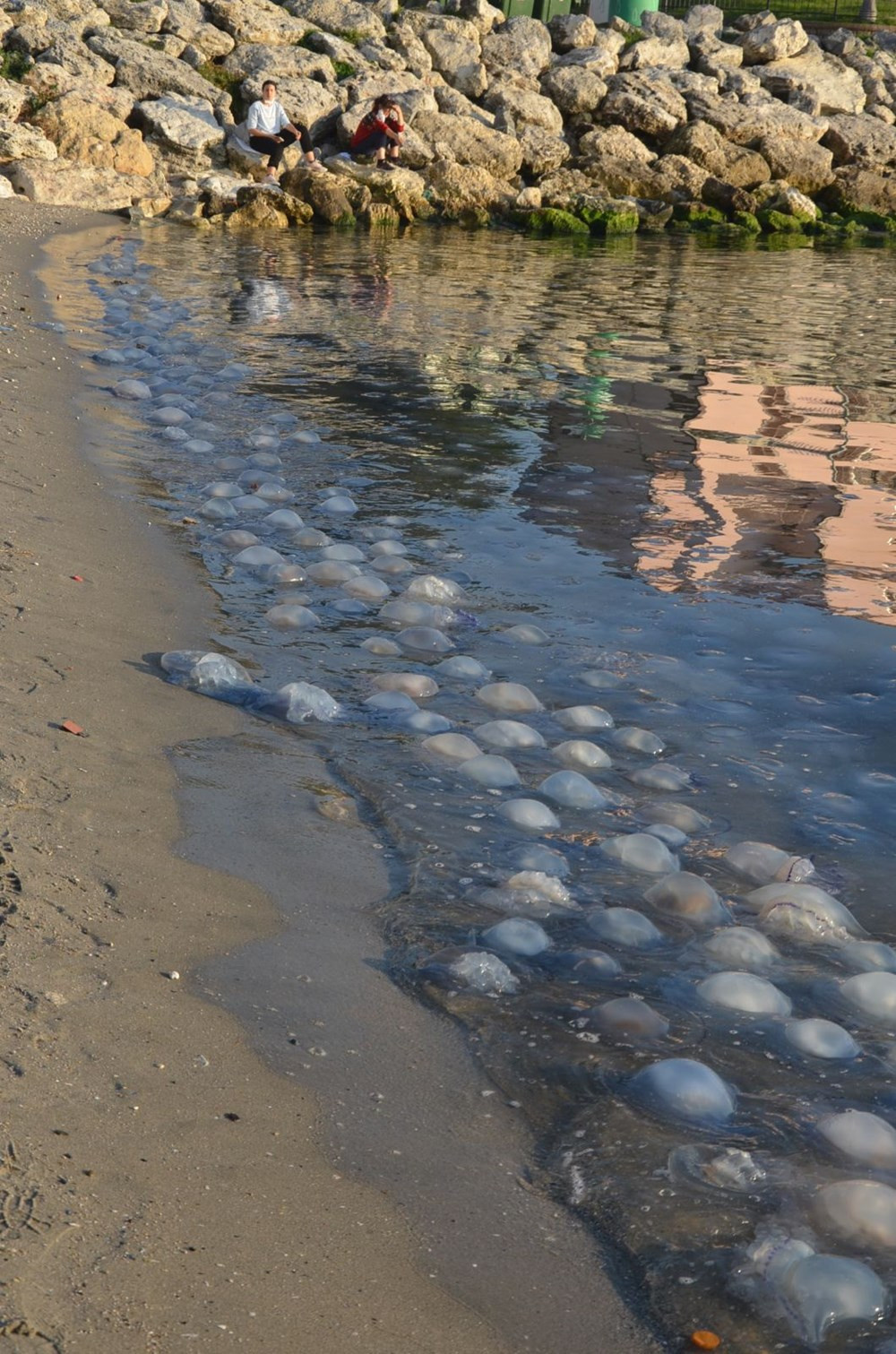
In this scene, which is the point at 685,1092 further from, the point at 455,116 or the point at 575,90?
the point at 575,90

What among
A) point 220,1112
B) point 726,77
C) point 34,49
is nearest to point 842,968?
point 220,1112

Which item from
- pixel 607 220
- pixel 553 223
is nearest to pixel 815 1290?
pixel 553 223

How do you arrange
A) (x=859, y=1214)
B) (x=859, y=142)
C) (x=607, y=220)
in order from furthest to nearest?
(x=859, y=142) < (x=607, y=220) < (x=859, y=1214)

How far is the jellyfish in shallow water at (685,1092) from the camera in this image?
6.91 feet

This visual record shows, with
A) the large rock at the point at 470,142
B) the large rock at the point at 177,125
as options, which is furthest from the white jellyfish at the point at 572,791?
the large rock at the point at 470,142

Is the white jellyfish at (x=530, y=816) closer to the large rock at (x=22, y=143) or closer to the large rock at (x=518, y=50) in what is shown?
the large rock at (x=22, y=143)

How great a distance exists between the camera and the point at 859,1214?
188 centimetres

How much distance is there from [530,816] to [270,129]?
18.2 metres

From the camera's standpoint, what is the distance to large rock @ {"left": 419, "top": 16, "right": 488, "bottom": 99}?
23.5 metres

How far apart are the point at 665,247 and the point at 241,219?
230 inches

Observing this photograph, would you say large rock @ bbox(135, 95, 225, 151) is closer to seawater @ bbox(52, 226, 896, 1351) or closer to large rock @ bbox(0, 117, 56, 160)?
large rock @ bbox(0, 117, 56, 160)

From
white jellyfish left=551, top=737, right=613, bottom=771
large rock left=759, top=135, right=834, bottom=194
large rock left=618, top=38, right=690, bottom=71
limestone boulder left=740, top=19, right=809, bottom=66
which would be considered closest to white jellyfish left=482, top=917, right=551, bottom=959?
white jellyfish left=551, top=737, right=613, bottom=771

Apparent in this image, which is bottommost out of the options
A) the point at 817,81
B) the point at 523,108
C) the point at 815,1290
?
the point at 815,1290

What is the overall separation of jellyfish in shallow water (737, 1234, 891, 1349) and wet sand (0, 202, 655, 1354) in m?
0.20
